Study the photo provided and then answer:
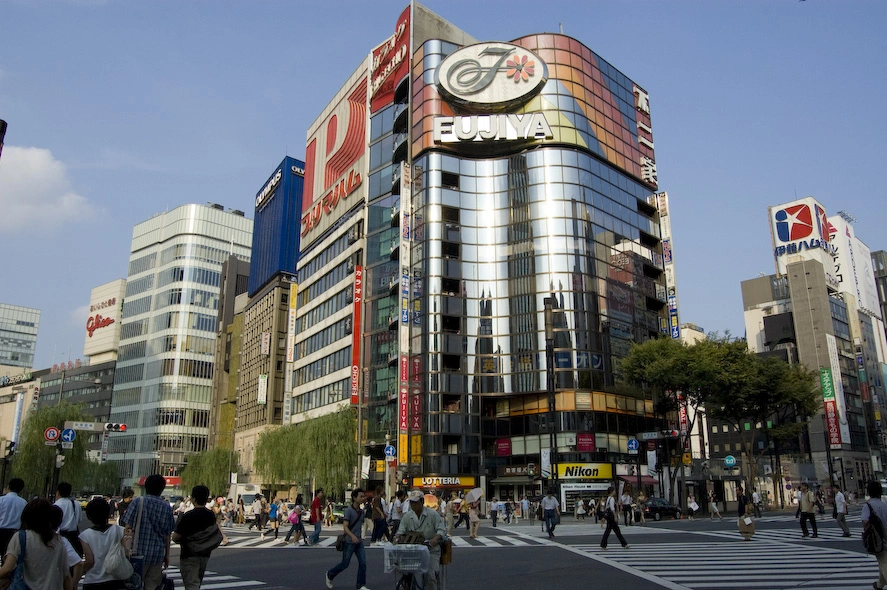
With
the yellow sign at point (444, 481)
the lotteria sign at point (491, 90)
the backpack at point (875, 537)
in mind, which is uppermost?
the lotteria sign at point (491, 90)

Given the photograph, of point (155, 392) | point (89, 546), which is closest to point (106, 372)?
point (155, 392)

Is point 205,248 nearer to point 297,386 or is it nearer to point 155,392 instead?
point 155,392

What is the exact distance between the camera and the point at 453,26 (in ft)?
227

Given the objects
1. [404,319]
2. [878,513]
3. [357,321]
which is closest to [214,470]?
[357,321]

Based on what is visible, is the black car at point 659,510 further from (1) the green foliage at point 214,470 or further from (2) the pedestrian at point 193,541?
(1) the green foliage at point 214,470

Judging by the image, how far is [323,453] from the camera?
5881 centimetres

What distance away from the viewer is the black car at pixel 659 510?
43844 mm

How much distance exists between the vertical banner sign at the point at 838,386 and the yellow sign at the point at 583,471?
4631 centimetres

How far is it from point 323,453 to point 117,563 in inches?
2088

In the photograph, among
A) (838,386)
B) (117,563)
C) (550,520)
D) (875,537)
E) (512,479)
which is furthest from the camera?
(838,386)

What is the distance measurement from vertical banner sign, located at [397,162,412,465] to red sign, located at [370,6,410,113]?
10.7 m

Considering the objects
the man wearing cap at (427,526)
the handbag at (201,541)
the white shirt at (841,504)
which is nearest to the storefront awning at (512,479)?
the white shirt at (841,504)

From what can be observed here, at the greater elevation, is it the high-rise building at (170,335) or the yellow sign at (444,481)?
the high-rise building at (170,335)

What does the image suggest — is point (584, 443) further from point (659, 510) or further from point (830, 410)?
point (830, 410)
